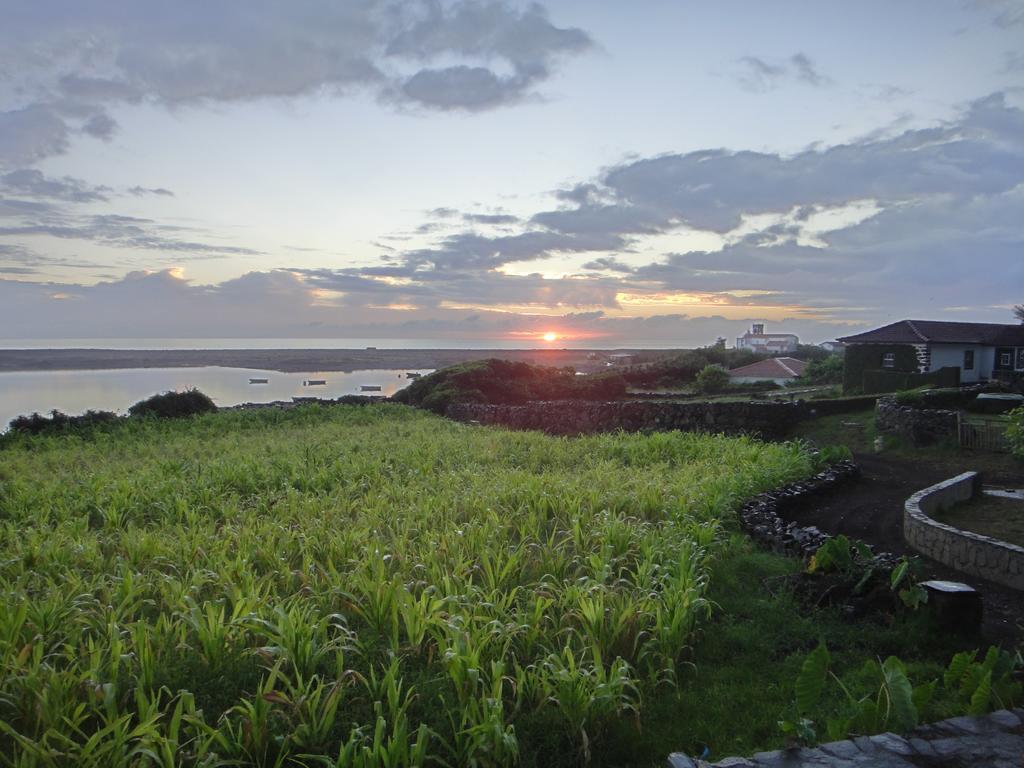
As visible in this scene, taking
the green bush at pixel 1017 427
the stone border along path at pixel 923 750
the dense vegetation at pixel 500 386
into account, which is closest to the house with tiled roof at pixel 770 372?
the dense vegetation at pixel 500 386

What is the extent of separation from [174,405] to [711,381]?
95.7ft

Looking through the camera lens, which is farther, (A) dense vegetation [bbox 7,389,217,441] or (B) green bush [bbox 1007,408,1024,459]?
(A) dense vegetation [bbox 7,389,217,441]

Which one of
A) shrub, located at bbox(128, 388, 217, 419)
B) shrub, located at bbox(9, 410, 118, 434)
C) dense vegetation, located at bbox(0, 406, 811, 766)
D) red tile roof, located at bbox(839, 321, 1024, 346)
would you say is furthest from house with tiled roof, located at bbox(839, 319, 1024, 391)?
shrub, located at bbox(9, 410, 118, 434)

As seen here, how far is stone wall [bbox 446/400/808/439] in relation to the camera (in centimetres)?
2167

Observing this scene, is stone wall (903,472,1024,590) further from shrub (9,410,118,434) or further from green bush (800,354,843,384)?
green bush (800,354,843,384)

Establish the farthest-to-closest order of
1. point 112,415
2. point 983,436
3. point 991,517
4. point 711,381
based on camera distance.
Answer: point 711,381 → point 112,415 → point 983,436 → point 991,517

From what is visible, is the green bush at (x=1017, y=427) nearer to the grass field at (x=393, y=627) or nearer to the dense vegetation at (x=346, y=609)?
the dense vegetation at (x=346, y=609)

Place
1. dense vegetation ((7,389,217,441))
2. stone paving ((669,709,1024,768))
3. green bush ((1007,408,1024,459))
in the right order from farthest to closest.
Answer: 1. dense vegetation ((7,389,217,441))
2. green bush ((1007,408,1024,459))
3. stone paving ((669,709,1024,768))

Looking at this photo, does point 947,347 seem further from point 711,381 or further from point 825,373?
point 711,381

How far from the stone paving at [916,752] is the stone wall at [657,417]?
54.8 feet

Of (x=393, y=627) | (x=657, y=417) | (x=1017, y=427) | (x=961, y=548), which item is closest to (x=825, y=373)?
(x=657, y=417)

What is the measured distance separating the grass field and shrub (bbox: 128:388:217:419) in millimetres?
14342

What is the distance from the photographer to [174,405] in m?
26.0

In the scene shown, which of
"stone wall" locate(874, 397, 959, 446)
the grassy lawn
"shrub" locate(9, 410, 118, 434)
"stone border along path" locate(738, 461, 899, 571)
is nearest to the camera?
"stone border along path" locate(738, 461, 899, 571)
